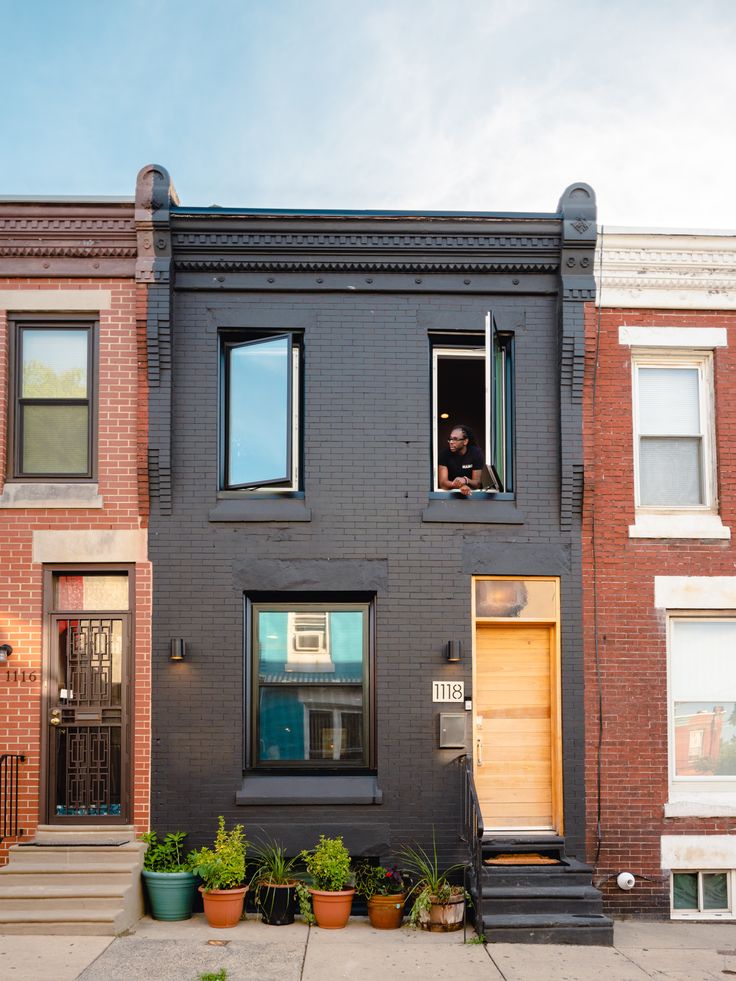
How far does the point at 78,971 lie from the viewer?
8.51 meters

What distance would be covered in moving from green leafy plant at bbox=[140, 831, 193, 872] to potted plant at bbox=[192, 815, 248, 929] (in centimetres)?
27

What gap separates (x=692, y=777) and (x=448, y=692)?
105 inches

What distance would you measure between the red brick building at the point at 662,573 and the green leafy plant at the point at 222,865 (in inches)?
138

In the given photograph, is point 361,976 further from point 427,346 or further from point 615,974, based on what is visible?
point 427,346

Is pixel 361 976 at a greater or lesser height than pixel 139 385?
lesser

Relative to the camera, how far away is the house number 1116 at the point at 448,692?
35.8 ft

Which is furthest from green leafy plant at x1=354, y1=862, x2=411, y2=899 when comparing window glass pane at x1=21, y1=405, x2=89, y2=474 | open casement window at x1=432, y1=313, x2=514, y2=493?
window glass pane at x1=21, y1=405, x2=89, y2=474

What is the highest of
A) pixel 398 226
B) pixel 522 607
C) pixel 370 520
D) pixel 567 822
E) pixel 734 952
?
pixel 398 226

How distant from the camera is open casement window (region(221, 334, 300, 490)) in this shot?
11219 mm

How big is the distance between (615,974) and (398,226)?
23.8 feet

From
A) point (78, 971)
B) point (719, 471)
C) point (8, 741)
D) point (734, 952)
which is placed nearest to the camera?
point (78, 971)

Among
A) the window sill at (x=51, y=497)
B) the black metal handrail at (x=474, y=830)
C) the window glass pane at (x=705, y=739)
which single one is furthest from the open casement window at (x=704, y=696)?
the window sill at (x=51, y=497)

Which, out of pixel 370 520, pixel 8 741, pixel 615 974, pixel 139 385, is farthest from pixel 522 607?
pixel 8 741

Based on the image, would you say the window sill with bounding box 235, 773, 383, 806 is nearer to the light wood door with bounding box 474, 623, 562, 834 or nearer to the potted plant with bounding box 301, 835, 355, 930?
the potted plant with bounding box 301, 835, 355, 930
